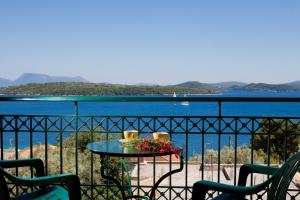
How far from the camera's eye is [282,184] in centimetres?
208

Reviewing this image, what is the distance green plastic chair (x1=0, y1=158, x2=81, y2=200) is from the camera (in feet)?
7.36

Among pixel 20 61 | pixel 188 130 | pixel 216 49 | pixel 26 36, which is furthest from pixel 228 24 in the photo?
pixel 188 130

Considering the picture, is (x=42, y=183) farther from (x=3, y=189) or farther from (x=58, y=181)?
→ (x=3, y=189)

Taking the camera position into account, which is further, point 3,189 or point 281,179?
point 3,189

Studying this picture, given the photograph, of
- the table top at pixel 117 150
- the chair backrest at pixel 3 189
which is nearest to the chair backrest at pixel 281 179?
the table top at pixel 117 150

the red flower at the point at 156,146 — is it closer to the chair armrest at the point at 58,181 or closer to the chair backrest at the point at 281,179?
the chair armrest at the point at 58,181

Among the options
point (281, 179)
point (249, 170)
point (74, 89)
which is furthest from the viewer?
point (74, 89)

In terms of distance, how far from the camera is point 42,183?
2.36m

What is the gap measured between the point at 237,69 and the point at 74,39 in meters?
28.1

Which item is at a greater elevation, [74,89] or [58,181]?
[74,89]

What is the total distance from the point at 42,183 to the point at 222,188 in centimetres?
106

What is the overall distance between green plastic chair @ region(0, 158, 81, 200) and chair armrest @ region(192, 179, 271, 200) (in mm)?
765

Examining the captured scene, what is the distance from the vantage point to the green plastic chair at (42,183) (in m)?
2.24

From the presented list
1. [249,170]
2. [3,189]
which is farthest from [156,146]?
[3,189]
